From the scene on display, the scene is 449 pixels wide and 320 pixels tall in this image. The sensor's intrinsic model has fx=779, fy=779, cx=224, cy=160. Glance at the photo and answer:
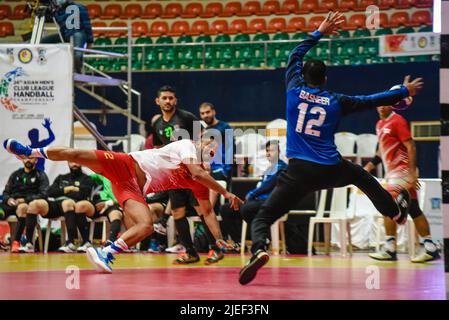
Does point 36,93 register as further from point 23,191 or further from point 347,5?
point 347,5

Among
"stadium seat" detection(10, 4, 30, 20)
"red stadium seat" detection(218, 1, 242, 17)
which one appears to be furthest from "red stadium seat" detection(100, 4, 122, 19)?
"red stadium seat" detection(218, 1, 242, 17)

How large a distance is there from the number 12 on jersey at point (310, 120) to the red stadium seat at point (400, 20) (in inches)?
609

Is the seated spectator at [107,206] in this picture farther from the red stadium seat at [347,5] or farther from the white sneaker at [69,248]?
the red stadium seat at [347,5]

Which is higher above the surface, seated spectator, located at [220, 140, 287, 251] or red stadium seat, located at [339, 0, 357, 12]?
red stadium seat, located at [339, 0, 357, 12]

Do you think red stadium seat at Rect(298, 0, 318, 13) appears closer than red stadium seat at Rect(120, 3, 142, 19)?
Yes

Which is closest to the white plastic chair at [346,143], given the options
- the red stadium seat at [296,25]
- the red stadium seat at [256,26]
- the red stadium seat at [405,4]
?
the red stadium seat at [296,25]

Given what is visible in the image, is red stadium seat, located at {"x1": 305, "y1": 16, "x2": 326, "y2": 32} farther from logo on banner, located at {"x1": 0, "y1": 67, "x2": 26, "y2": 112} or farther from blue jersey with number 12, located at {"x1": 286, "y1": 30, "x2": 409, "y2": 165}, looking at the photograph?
blue jersey with number 12, located at {"x1": 286, "y1": 30, "x2": 409, "y2": 165}

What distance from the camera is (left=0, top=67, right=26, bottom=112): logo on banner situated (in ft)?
46.2

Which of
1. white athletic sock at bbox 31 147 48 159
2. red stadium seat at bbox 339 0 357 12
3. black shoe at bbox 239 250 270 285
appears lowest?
black shoe at bbox 239 250 270 285

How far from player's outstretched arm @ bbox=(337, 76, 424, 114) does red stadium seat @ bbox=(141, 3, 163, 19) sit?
700 inches

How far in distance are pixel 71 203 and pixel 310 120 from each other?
6886 millimetres

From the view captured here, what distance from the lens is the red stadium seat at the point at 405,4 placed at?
73.3 feet
